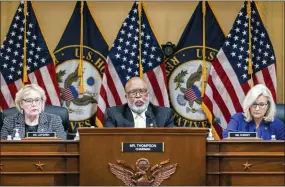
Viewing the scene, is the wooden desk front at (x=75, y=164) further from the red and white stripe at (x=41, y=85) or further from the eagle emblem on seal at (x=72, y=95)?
the eagle emblem on seal at (x=72, y=95)

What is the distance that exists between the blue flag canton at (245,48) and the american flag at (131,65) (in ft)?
2.59

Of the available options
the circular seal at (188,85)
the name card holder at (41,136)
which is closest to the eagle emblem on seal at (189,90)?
the circular seal at (188,85)

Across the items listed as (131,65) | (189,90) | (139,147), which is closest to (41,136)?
(139,147)

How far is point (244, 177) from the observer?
551cm

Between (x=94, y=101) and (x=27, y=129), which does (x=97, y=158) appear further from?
(x=94, y=101)

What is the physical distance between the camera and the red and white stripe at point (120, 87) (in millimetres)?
8422

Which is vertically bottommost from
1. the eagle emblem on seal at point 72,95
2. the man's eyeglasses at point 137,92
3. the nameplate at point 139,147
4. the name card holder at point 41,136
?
the nameplate at point 139,147

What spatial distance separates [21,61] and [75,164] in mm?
3260

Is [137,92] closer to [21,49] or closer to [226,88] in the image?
[226,88]

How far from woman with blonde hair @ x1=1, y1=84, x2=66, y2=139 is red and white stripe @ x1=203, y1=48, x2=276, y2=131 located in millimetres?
2302

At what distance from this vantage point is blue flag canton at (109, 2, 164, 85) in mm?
8484

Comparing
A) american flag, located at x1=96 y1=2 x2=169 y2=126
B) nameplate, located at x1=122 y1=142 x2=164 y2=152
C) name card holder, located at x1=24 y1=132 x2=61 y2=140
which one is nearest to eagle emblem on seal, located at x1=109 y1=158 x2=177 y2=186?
nameplate, located at x1=122 y1=142 x2=164 y2=152

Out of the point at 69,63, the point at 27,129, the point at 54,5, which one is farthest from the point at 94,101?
the point at 27,129

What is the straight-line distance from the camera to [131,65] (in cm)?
851
